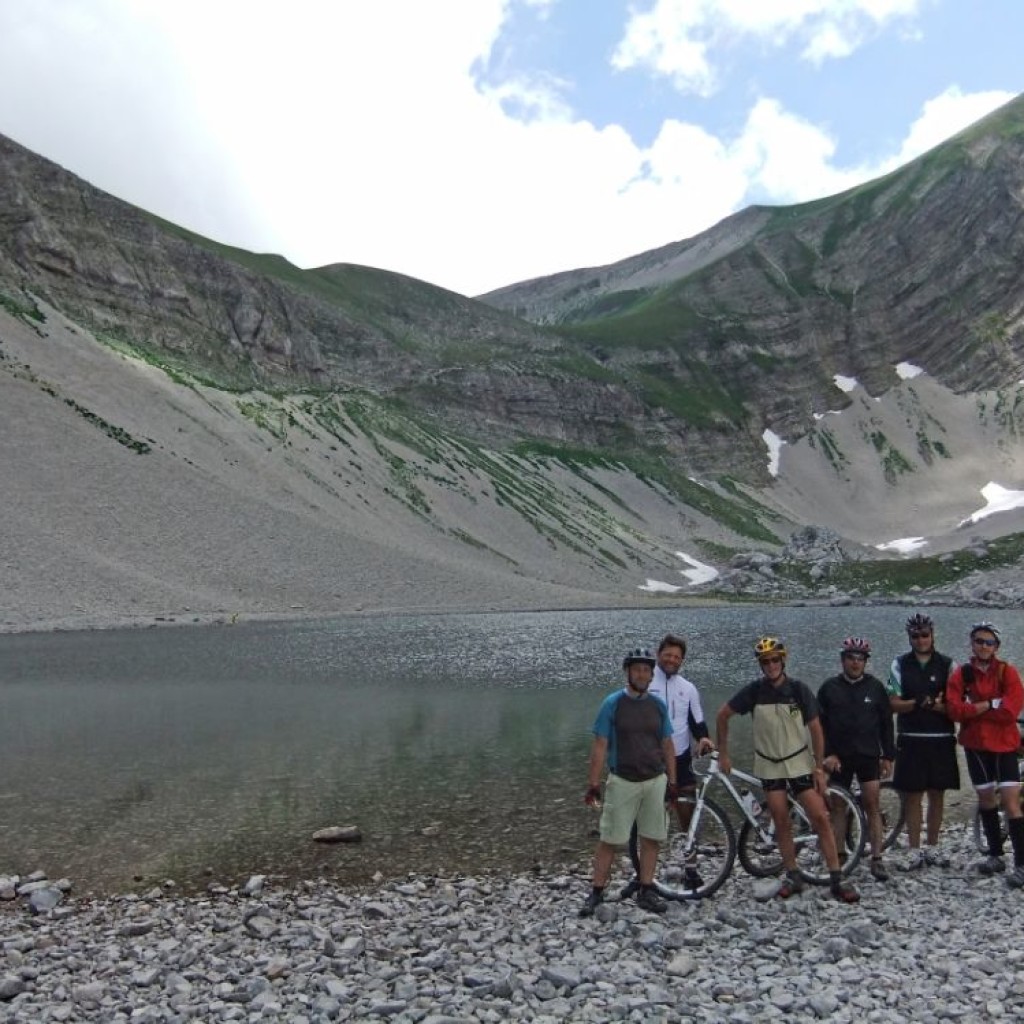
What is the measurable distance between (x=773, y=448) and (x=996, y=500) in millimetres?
47054

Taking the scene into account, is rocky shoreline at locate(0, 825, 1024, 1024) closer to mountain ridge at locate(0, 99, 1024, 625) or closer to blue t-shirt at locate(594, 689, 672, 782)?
blue t-shirt at locate(594, 689, 672, 782)

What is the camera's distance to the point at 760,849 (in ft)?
40.0

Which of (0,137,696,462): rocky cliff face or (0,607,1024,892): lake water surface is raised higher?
(0,137,696,462): rocky cliff face

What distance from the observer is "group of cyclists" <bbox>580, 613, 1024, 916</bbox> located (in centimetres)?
1047

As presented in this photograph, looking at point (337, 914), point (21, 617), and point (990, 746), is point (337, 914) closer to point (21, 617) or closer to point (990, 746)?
point (990, 746)

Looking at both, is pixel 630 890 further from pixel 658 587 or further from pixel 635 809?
pixel 658 587

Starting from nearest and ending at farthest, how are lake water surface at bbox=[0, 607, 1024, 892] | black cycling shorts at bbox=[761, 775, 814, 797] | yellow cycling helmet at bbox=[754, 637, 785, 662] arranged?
yellow cycling helmet at bbox=[754, 637, 785, 662] < black cycling shorts at bbox=[761, 775, 814, 797] < lake water surface at bbox=[0, 607, 1024, 892]

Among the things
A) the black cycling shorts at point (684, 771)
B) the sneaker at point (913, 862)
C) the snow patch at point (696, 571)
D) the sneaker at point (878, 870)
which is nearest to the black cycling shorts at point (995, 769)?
the sneaker at point (913, 862)

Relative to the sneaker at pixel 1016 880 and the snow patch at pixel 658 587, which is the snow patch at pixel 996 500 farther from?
the sneaker at pixel 1016 880

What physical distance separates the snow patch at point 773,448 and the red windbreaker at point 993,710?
7157 inches

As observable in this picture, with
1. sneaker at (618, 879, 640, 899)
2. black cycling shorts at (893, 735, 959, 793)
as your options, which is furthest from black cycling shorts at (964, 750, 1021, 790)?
sneaker at (618, 879, 640, 899)

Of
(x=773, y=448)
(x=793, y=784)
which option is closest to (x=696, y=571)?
(x=773, y=448)

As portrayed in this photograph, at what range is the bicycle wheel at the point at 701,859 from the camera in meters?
10.9

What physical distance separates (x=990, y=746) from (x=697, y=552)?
411 ft
